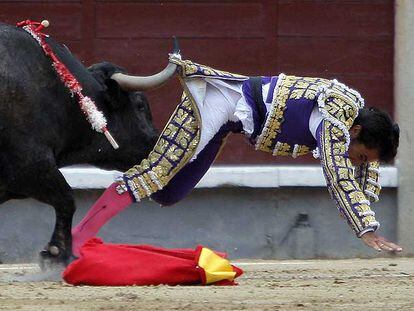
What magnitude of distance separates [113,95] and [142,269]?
1.02 meters

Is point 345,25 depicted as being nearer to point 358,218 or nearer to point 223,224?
point 223,224

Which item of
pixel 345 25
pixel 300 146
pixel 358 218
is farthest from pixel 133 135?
pixel 345 25

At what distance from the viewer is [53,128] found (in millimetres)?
6688

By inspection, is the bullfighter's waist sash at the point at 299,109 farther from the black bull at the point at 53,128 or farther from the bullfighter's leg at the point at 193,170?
the black bull at the point at 53,128

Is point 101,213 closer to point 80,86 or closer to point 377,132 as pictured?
point 80,86

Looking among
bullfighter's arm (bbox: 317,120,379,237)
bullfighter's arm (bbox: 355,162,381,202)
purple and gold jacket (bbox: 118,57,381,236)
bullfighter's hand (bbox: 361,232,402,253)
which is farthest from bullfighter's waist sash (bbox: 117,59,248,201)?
bullfighter's hand (bbox: 361,232,402,253)

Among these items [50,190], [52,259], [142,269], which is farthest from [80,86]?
[142,269]

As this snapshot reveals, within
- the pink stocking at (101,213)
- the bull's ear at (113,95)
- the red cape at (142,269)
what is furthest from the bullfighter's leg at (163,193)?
the bull's ear at (113,95)

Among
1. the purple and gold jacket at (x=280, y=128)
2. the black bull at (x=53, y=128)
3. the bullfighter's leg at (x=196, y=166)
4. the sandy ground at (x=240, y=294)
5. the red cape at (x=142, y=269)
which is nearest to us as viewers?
the sandy ground at (x=240, y=294)

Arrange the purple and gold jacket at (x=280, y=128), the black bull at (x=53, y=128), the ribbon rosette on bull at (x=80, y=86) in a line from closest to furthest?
the purple and gold jacket at (x=280, y=128) < the black bull at (x=53, y=128) < the ribbon rosette on bull at (x=80, y=86)

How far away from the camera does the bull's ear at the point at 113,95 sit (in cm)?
694

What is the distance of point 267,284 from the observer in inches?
261

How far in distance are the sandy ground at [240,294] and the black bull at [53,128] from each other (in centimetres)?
40

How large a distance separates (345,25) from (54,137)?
9.12ft
